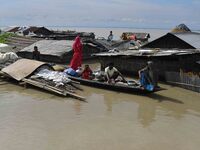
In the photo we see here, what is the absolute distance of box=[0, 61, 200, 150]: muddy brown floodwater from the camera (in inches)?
342

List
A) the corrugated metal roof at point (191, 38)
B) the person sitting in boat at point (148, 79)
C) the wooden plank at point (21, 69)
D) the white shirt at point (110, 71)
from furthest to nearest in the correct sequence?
1. the corrugated metal roof at point (191, 38)
2. the wooden plank at point (21, 69)
3. the white shirt at point (110, 71)
4. the person sitting in boat at point (148, 79)

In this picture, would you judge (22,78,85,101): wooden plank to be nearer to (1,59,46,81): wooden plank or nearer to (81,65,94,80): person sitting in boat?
(1,59,46,81): wooden plank

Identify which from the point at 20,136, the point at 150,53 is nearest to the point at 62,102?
the point at 20,136

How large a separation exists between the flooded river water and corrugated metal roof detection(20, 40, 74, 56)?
7729 mm

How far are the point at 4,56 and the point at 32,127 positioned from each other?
884 cm

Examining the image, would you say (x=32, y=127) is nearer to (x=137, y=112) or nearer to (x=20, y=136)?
(x=20, y=136)

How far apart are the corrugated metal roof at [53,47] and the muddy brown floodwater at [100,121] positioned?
7.73 m

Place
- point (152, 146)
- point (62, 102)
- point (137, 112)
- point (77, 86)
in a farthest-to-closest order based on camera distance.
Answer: point (77, 86)
point (62, 102)
point (137, 112)
point (152, 146)

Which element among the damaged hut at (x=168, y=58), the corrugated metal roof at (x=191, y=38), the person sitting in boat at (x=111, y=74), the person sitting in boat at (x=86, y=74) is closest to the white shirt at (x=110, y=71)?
the person sitting in boat at (x=111, y=74)

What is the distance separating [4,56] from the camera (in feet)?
58.2

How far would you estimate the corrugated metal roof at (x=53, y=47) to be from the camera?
22.1 m

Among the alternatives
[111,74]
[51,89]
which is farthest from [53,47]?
[51,89]

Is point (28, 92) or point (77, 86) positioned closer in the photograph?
point (28, 92)

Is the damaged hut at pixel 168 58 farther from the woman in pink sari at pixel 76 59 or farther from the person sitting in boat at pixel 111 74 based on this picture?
the person sitting in boat at pixel 111 74
